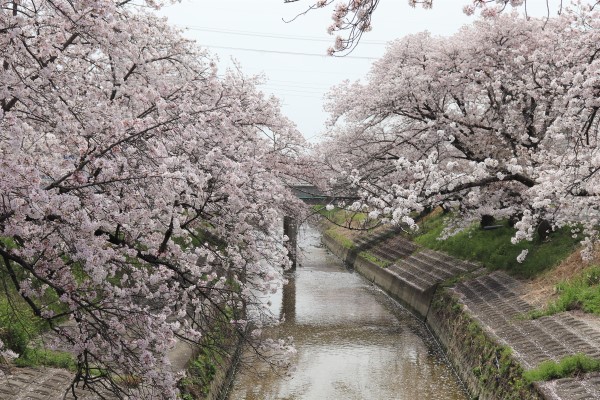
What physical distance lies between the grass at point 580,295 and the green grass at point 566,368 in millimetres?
2405

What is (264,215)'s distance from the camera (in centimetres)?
1058

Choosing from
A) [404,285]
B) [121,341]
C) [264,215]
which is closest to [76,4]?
[121,341]

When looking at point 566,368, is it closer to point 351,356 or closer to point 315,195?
point 351,356

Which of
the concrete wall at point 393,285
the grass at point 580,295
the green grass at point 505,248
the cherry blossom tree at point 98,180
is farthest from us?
the concrete wall at point 393,285

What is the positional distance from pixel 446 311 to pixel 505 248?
3616 mm

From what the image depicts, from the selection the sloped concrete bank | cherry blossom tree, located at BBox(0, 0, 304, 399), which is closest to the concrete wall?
the sloped concrete bank

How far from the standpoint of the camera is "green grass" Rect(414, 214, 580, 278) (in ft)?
55.9

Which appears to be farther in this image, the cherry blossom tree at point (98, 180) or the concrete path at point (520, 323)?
the concrete path at point (520, 323)

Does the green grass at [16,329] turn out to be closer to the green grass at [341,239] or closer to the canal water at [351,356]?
the canal water at [351,356]

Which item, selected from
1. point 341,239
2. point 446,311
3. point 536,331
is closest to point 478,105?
point 446,311

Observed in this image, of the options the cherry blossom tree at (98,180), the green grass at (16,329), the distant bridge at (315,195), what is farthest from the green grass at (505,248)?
the green grass at (16,329)

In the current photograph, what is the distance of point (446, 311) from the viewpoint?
59.0ft

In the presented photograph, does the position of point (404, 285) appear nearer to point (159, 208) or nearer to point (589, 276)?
point (589, 276)

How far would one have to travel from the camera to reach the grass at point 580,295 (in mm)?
12477
